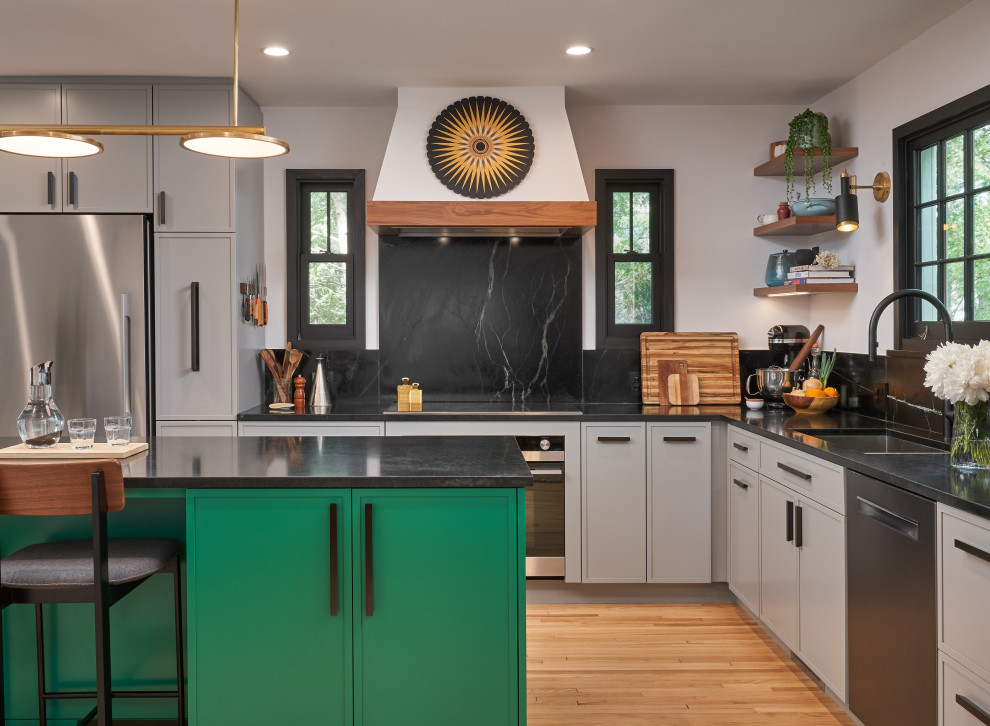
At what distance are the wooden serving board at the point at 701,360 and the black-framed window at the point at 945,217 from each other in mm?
1050

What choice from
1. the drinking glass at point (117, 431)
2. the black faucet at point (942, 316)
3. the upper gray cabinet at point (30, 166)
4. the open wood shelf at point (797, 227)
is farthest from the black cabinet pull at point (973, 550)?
the upper gray cabinet at point (30, 166)

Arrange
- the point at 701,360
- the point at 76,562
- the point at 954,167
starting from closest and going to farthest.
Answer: the point at 76,562 → the point at 954,167 → the point at 701,360

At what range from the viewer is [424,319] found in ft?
14.9

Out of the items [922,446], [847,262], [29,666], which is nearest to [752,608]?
[922,446]

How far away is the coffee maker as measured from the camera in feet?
14.6

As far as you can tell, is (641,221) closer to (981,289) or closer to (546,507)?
(546,507)

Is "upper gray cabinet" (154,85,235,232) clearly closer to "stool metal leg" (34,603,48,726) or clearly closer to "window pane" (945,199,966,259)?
"stool metal leg" (34,603,48,726)

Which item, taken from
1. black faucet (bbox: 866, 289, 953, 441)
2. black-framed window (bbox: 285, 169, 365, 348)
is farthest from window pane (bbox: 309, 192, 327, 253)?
black faucet (bbox: 866, 289, 953, 441)

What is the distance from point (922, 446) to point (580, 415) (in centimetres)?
153

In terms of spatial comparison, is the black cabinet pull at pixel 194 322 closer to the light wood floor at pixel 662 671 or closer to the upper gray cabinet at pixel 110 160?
the upper gray cabinet at pixel 110 160

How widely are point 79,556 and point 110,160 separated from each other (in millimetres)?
2497

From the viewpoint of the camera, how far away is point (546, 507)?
3963 millimetres

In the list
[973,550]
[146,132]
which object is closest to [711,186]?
[973,550]

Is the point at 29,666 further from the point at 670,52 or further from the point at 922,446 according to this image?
the point at 670,52
